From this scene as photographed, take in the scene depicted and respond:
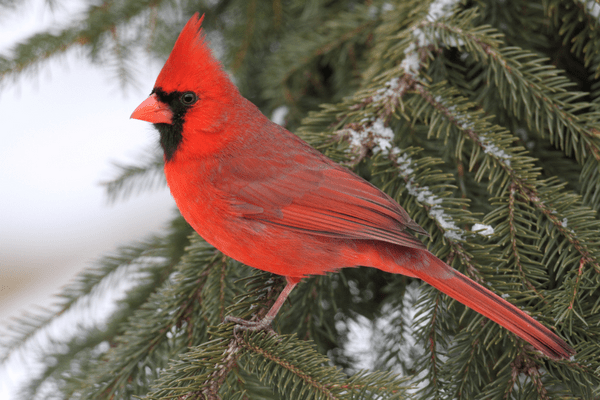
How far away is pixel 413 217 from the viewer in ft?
5.63

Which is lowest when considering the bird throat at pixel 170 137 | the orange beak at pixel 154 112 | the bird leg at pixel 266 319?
the bird leg at pixel 266 319

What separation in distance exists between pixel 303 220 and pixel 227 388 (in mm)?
585

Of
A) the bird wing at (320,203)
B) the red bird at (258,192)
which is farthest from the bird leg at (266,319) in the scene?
the bird wing at (320,203)

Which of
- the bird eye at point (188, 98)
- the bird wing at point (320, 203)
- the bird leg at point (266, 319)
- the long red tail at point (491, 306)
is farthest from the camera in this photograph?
the bird eye at point (188, 98)

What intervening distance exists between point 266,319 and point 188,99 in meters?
0.79

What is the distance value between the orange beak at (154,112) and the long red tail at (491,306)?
38.4 inches

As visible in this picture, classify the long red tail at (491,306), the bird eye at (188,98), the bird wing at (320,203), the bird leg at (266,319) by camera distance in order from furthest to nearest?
the bird eye at (188,98), the bird wing at (320,203), the bird leg at (266,319), the long red tail at (491,306)

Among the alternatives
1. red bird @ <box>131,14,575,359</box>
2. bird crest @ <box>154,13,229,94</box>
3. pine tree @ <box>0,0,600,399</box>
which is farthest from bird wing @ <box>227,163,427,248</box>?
bird crest @ <box>154,13,229,94</box>

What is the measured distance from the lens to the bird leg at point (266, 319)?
150cm

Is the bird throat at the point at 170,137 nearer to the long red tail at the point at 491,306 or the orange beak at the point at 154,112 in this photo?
the orange beak at the point at 154,112

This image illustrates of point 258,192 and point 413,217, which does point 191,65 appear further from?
point 413,217

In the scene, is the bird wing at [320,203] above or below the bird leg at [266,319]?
above

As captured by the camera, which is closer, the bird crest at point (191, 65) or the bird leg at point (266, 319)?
the bird leg at point (266, 319)

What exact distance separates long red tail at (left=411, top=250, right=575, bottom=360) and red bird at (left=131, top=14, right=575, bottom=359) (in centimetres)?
5
